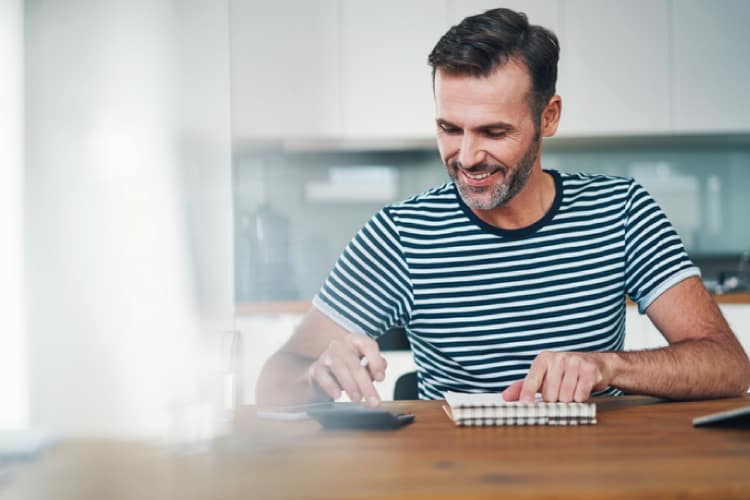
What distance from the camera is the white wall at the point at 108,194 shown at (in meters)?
1.40

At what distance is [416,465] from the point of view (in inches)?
26.9

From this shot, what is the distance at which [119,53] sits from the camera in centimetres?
147

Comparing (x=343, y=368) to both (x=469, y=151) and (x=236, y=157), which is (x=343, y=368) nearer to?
(x=469, y=151)

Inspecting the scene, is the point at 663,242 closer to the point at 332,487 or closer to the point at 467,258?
the point at 467,258

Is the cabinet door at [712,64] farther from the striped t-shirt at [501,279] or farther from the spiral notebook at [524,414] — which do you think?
the spiral notebook at [524,414]

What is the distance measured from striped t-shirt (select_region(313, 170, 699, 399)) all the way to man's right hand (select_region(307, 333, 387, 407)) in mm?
382

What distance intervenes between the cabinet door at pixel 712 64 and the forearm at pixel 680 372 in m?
2.48

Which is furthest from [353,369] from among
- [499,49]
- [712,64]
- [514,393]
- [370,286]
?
[712,64]

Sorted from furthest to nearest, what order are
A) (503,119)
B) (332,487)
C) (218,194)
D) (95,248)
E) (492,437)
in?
(218,194)
(95,248)
(503,119)
(492,437)
(332,487)

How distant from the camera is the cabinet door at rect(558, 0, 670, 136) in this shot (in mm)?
3332

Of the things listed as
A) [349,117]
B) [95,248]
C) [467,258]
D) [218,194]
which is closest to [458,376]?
[467,258]

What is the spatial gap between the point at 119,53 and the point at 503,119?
755 millimetres

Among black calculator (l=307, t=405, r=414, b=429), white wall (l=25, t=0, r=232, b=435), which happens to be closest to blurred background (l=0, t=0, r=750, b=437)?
white wall (l=25, t=0, r=232, b=435)

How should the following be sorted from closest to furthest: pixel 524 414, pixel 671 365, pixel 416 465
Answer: pixel 416 465, pixel 524 414, pixel 671 365
